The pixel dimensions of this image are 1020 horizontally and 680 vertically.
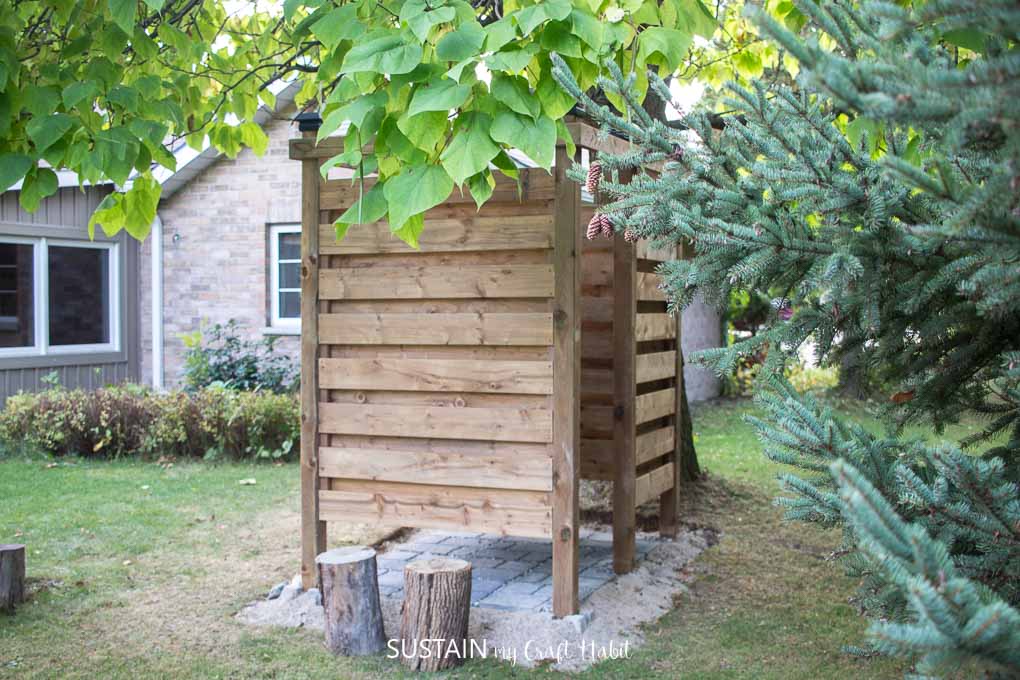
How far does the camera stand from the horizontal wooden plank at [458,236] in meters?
5.08

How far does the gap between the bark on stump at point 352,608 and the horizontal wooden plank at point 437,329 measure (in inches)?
49.3

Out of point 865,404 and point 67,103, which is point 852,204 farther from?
point 865,404

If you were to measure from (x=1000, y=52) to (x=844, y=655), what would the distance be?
11.3 feet

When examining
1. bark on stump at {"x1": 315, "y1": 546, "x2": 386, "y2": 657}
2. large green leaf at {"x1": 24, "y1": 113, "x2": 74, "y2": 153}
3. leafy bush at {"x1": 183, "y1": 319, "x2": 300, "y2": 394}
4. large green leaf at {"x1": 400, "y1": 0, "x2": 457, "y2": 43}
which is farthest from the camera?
leafy bush at {"x1": 183, "y1": 319, "x2": 300, "y2": 394}

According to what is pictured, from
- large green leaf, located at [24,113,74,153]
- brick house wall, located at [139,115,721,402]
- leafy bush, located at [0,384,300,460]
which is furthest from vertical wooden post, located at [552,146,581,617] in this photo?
brick house wall, located at [139,115,721,402]

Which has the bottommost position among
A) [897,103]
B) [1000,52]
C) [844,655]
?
[844,655]

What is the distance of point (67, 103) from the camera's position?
3895 mm

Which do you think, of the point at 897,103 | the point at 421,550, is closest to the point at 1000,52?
the point at 897,103

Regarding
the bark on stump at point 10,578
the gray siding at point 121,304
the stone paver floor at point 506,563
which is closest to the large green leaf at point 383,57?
the stone paver floor at point 506,563

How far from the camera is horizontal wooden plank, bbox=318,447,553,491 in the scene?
16.7ft

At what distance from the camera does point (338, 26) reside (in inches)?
139

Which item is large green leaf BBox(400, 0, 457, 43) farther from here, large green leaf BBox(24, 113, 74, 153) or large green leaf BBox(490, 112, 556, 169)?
large green leaf BBox(24, 113, 74, 153)

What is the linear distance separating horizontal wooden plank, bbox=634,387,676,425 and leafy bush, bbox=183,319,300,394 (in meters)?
5.98

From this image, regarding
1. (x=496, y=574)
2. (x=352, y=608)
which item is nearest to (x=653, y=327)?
(x=496, y=574)
